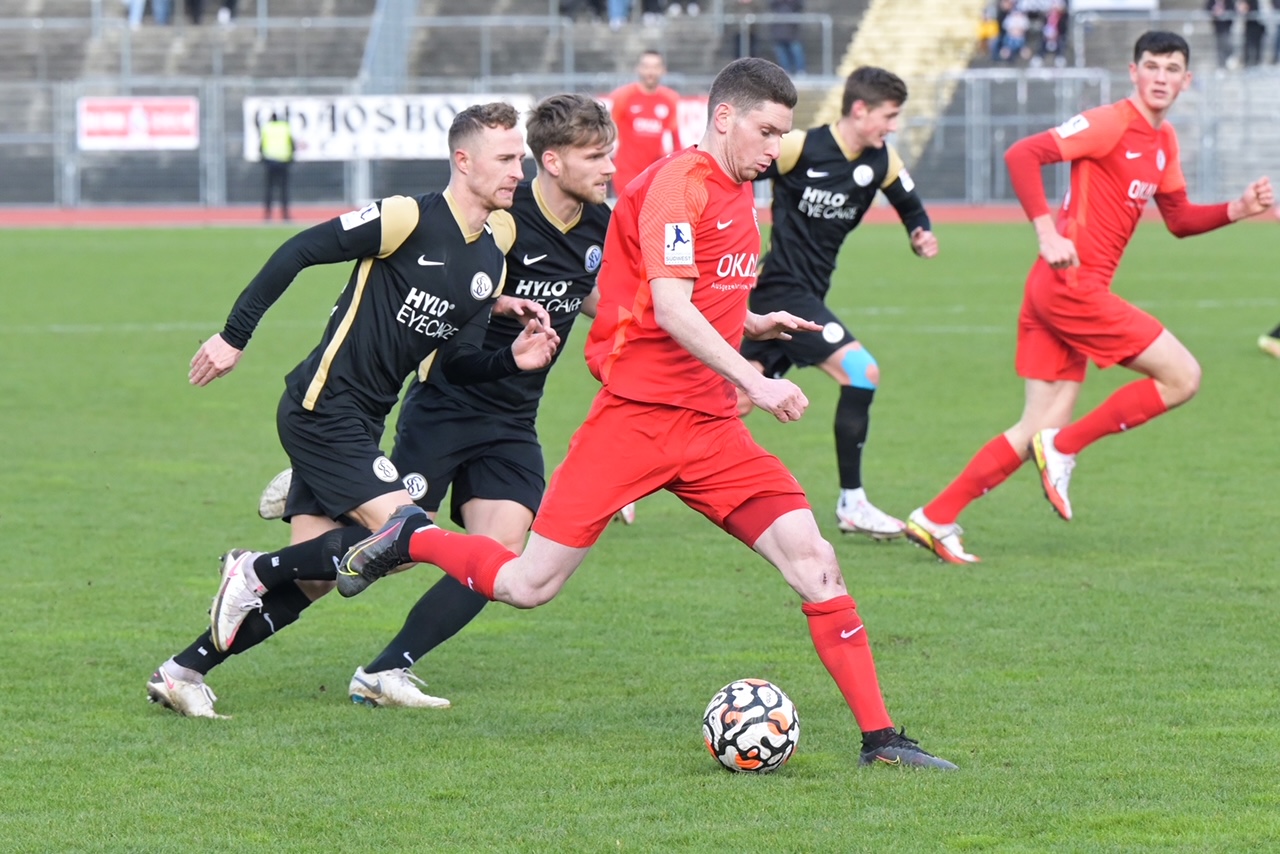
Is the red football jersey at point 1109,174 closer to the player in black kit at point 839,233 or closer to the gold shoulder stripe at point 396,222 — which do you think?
the player in black kit at point 839,233

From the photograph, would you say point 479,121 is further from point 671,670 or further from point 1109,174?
point 1109,174

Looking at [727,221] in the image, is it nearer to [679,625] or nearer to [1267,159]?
[679,625]

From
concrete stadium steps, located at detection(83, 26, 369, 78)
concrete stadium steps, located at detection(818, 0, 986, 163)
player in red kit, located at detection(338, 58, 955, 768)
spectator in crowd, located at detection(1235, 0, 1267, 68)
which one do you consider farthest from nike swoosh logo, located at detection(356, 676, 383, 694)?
concrete stadium steps, located at detection(83, 26, 369, 78)

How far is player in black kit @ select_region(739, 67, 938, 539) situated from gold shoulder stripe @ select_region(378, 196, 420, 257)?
3566 mm

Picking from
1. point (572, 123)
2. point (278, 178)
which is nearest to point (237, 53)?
point (278, 178)

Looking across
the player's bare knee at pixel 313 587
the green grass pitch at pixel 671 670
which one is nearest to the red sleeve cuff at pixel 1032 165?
the green grass pitch at pixel 671 670

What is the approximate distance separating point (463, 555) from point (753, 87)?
163 cm

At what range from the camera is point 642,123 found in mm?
17250

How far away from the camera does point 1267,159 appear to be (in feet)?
116

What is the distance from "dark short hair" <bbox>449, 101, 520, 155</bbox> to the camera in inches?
233

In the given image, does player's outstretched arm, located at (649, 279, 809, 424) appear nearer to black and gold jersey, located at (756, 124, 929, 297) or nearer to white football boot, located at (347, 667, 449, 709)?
white football boot, located at (347, 667, 449, 709)

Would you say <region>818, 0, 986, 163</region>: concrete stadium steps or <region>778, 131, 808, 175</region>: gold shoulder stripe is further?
<region>818, 0, 986, 163</region>: concrete stadium steps

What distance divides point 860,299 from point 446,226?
15.8m

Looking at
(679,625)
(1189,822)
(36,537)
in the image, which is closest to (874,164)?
(679,625)
